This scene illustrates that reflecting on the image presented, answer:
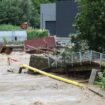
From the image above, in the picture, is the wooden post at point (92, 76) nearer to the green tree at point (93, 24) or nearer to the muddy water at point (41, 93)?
the muddy water at point (41, 93)

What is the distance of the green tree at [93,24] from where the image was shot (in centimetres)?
2769

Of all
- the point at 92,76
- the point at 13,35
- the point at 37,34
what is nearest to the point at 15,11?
the point at 37,34

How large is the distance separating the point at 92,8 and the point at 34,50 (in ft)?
67.6

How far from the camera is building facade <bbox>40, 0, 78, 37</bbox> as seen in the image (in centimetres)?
7338

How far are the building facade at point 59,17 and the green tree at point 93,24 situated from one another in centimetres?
4149

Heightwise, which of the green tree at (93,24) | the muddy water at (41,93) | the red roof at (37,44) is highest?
the green tree at (93,24)

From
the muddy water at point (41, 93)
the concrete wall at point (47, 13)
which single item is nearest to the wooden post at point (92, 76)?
the muddy water at point (41, 93)

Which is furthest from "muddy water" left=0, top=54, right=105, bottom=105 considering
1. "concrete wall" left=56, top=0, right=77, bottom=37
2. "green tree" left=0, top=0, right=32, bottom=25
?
"green tree" left=0, top=0, right=32, bottom=25

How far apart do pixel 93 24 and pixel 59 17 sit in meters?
47.4

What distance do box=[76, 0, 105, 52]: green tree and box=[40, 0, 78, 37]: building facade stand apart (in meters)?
41.5

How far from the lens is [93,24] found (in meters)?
27.9

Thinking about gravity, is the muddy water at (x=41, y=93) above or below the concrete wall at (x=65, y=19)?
above

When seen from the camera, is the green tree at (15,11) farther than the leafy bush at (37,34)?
Yes

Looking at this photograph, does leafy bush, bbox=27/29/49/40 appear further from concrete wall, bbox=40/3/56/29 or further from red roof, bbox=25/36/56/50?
red roof, bbox=25/36/56/50
